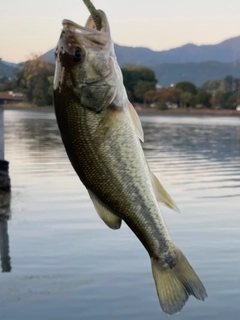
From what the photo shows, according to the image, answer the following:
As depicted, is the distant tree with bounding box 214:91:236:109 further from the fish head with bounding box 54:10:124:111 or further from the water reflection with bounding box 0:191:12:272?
the fish head with bounding box 54:10:124:111

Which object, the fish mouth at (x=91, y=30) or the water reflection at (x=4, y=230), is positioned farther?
the water reflection at (x=4, y=230)

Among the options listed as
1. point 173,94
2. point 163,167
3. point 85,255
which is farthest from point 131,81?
point 85,255

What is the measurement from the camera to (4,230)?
2641cm

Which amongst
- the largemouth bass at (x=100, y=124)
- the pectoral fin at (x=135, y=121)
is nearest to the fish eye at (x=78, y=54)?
the largemouth bass at (x=100, y=124)

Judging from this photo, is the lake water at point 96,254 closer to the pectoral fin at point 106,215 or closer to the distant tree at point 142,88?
the pectoral fin at point 106,215

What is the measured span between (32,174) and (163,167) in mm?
8439

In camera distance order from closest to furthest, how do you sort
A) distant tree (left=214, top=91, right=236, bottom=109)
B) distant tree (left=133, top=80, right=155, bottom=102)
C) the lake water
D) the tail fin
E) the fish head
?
the fish head → the tail fin → the lake water → distant tree (left=133, top=80, right=155, bottom=102) → distant tree (left=214, top=91, right=236, bottom=109)

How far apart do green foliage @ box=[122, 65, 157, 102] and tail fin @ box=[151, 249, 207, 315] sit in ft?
387

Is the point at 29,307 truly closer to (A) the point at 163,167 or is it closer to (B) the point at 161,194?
(B) the point at 161,194

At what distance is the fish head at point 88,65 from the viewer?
2574mm

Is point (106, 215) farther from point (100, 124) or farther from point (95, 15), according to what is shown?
point (95, 15)

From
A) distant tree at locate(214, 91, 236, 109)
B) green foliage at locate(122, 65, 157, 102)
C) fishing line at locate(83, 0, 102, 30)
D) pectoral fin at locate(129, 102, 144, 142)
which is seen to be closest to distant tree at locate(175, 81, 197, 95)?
distant tree at locate(214, 91, 236, 109)

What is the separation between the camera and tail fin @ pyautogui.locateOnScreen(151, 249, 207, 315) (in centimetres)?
285

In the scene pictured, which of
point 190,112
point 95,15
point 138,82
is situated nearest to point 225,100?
point 190,112
